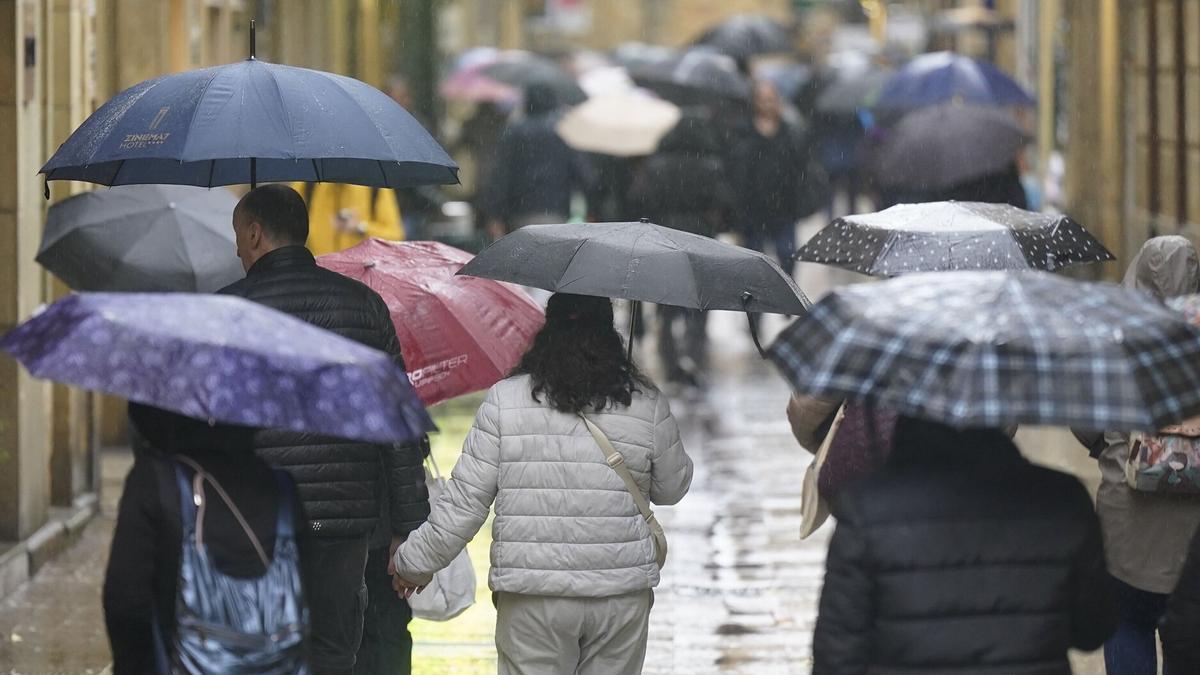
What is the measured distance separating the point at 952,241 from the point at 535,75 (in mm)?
16228

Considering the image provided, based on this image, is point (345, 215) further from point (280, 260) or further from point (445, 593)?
point (280, 260)

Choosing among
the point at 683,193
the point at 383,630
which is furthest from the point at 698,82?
the point at 383,630

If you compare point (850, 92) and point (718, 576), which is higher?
point (850, 92)

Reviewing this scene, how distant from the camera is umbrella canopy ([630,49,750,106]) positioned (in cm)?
2056

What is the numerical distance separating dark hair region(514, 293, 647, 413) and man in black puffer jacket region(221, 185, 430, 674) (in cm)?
55

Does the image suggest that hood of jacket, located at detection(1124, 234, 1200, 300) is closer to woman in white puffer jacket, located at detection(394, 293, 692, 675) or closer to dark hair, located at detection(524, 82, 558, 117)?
woman in white puffer jacket, located at detection(394, 293, 692, 675)

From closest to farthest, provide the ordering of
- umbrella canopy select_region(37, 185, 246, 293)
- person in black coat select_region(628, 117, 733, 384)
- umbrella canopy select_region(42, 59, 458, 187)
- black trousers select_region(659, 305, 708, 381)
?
umbrella canopy select_region(42, 59, 458, 187), umbrella canopy select_region(37, 185, 246, 293), person in black coat select_region(628, 117, 733, 384), black trousers select_region(659, 305, 708, 381)

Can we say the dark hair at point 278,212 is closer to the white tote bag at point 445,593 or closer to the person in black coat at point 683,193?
the white tote bag at point 445,593

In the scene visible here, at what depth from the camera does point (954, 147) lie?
42.8 feet

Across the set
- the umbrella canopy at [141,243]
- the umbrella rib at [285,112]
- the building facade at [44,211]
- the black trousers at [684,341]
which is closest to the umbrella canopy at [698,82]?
the black trousers at [684,341]

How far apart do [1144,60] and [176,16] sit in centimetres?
770

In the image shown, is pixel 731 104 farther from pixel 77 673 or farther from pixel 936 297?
pixel 936 297

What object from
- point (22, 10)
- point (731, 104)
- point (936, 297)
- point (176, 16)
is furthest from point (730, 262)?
point (731, 104)

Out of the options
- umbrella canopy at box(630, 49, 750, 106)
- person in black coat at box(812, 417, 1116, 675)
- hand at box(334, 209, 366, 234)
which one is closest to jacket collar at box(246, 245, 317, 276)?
person in black coat at box(812, 417, 1116, 675)
